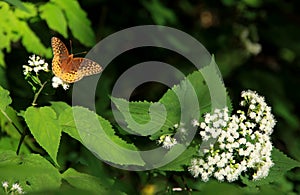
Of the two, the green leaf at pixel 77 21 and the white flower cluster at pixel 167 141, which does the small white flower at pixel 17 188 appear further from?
the green leaf at pixel 77 21

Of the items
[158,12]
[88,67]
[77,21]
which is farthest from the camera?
[158,12]

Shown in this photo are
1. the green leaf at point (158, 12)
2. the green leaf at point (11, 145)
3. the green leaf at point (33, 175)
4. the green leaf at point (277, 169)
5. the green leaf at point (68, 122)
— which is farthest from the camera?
the green leaf at point (158, 12)

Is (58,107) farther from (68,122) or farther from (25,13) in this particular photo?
(25,13)

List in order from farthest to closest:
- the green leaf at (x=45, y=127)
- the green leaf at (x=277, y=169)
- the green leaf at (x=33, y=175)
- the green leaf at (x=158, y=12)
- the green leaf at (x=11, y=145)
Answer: the green leaf at (x=158, y=12)
the green leaf at (x=11, y=145)
the green leaf at (x=277, y=169)
the green leaf at (x=45, y=127)
the green leaf at (x=33, y=175)

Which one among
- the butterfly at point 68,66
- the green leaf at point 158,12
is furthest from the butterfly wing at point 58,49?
the green leaf at point 158,12

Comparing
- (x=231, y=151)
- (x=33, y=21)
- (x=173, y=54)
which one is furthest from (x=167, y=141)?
(x=173, y=54)

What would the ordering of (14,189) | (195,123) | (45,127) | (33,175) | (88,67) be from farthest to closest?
(195,123), (88,67), (45,127), (14,189), (33,175)

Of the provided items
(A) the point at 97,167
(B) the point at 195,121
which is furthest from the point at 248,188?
(A) the point at 97,167
